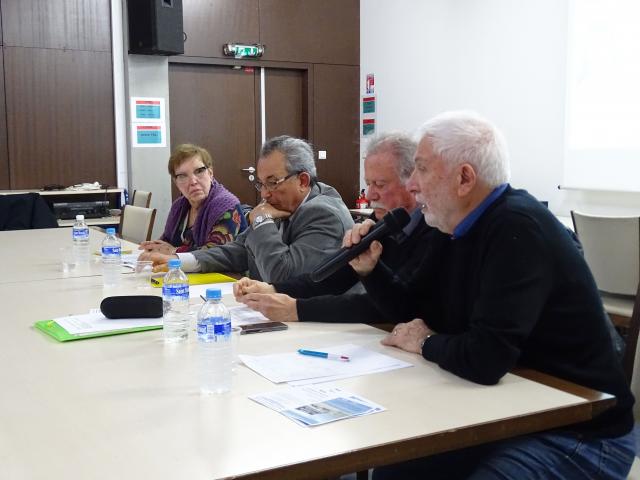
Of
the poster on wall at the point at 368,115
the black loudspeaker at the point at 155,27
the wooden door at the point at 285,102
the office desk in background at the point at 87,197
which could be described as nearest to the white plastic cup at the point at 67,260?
the office desk in background at the point at 87,197

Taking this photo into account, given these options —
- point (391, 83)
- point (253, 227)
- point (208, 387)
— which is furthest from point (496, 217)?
point (391, 83)

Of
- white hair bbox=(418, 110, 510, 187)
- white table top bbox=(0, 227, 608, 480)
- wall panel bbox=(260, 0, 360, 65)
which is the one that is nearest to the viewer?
white table top bbox=(0, 227, 608, 480)

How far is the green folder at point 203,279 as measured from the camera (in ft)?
8.98

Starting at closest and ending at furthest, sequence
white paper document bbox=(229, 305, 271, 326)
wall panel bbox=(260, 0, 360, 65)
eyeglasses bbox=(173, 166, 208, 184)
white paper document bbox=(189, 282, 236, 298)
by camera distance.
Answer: white paper document bbox=(229, 305, 271, 326), white paper document bbox=(189, 282, 236, 298), eyeglasses bbox=(173, 166, 208, 184), wall panel bbox=(260, 0, 360, 65)

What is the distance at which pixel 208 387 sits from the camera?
1.49m

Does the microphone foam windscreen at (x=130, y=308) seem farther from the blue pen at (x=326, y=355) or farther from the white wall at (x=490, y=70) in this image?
the white wall at (x=490, y=70)

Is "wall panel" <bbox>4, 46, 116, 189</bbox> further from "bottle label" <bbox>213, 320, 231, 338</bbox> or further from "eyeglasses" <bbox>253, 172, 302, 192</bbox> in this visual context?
"bottle label" <bbox>213, 320, 231, 338</bbox>

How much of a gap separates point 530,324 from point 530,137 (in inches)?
214

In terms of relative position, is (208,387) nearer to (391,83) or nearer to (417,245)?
(417,245)

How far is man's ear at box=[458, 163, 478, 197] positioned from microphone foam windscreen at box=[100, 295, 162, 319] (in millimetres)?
962

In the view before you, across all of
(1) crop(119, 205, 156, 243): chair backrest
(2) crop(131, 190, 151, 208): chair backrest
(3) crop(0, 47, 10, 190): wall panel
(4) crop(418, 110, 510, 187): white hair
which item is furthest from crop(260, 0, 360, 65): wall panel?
(4) crop(418, 110, 510, 187): white hair

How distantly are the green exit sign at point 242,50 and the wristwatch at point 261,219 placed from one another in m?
5.25

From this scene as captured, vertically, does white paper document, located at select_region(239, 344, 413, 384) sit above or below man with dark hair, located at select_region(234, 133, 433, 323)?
below

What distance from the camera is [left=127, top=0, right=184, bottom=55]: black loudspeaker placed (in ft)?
21.9
